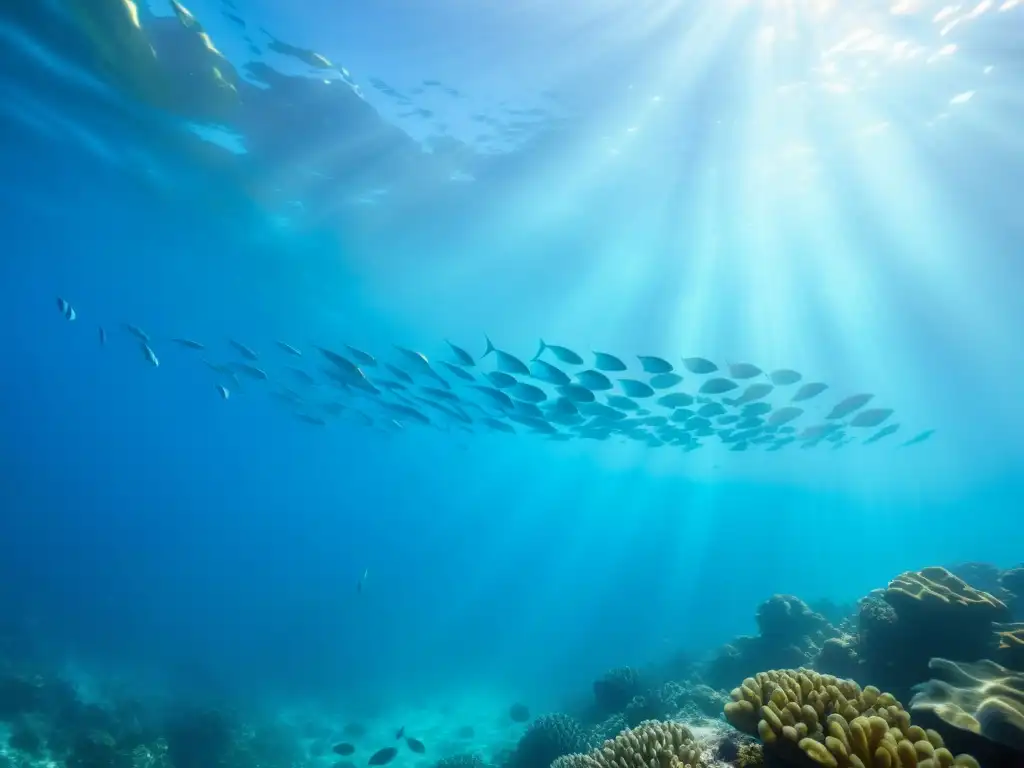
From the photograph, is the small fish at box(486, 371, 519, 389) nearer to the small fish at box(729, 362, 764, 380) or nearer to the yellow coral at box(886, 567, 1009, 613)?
the small fish at box(729, 362, 764, 380)

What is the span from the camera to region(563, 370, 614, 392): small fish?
10.1m

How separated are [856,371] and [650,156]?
26.3m

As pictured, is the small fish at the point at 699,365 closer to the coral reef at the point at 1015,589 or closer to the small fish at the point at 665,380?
the small fish at the point at 665,380

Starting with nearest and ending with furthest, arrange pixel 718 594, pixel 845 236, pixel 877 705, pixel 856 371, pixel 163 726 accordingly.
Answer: pixel 877 705, pixel 163 726, pixel 845 236, pixel 856 371, pixel 718 594

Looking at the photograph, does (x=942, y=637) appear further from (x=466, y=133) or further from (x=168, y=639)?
(x=168, y=639)

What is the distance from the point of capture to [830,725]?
2777mm

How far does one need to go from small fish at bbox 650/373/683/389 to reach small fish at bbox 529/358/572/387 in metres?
2.29

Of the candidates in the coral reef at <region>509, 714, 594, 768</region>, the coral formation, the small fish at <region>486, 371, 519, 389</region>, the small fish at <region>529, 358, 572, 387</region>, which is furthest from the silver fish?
the coral reef at <region>509, 714, 594, 768</region>

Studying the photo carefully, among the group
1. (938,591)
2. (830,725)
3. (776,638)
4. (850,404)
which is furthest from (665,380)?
(830,725)

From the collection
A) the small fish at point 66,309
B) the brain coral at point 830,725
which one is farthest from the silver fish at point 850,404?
the small fish at point 66,309

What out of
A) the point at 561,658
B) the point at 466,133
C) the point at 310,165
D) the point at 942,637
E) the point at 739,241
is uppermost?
the point at 310,165

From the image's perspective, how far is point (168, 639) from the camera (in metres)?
35.8

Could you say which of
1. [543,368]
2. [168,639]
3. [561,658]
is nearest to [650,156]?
[543,368]

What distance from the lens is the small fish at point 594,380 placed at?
10.1 meters
